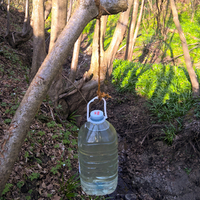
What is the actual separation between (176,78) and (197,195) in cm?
411

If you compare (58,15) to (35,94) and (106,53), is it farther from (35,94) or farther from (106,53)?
(35,94)

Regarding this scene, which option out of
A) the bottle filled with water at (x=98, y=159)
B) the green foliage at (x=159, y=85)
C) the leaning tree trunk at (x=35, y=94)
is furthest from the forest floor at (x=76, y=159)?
the leaning tree trunk at (x=35, y=94)

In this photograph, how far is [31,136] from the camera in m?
3.51

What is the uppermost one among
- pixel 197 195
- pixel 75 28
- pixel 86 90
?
pixel 75 28

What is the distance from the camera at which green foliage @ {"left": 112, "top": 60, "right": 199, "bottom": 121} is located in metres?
5.45

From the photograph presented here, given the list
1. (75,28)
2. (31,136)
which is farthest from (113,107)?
(75,28)

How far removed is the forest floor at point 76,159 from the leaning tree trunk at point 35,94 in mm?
1341

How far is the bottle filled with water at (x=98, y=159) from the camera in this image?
1.93 metres

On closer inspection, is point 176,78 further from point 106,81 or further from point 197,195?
point 197,195

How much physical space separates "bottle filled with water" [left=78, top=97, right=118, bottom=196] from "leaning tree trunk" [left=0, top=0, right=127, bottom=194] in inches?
25.8

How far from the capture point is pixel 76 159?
3.82 m

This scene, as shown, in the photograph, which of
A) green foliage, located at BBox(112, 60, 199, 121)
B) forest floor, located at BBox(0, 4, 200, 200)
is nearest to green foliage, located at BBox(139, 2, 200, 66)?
green foliage, located at BBox(112, 60, 199, 121)

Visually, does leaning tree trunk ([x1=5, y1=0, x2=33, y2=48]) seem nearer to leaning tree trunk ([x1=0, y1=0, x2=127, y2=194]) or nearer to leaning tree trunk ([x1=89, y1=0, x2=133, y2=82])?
leaning tree trunk ([x1=89, y1=0, x2=133, y2=82])

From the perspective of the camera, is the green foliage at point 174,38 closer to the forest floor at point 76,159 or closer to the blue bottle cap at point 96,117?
the forest floor at point 76,159
